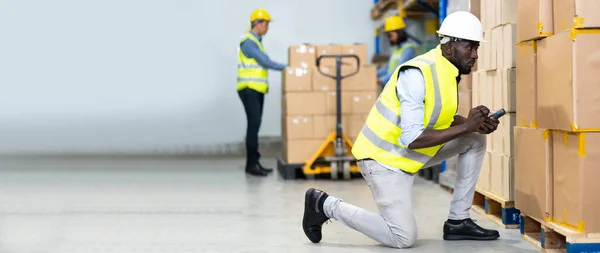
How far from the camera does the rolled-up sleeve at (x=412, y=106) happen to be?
163 inches

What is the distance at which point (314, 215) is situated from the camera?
182 inches

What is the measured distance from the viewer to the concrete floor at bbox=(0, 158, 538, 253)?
4719mm

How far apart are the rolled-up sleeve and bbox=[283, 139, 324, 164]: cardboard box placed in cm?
430

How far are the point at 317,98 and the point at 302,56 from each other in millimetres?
465

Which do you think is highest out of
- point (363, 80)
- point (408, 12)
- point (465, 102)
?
point (408, 12)

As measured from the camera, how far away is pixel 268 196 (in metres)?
7.05

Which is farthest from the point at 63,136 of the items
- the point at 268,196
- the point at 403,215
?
the point at 403,215

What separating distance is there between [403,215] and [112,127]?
27.6 feet

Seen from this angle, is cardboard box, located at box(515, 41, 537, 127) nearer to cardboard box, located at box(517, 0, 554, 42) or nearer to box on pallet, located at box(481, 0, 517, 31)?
cardboard box, located at box(517, 0, 554, 42)

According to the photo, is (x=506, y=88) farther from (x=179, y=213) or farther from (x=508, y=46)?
(x=179, y=213)

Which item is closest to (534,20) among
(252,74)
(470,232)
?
(470,232)

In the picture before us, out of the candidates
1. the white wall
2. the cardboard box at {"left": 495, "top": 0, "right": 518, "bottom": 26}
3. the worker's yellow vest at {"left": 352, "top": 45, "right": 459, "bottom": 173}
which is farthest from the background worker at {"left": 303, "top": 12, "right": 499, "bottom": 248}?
the white wall

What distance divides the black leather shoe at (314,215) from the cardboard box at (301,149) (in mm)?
3788

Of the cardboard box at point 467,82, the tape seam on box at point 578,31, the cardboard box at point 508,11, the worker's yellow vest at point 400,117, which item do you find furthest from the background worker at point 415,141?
the cardboard box at point 467,82
